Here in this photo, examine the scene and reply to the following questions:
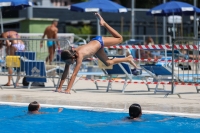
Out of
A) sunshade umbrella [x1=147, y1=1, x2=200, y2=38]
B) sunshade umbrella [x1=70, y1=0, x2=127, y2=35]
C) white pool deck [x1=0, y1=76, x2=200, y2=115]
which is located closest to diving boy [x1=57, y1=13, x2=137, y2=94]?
white pool deck [x1=0, y1=76, x2=200, y2=115]

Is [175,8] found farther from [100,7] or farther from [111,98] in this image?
[111,98]

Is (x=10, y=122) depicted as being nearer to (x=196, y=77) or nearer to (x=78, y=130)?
(x=78, y=130)

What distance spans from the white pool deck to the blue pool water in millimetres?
507

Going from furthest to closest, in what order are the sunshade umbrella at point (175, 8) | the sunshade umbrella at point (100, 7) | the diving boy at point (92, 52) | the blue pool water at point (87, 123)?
the sunshade umbrella at point (175, 8), the sunshade umbrella at point (100, 7), the diving boy at point (92, 52), the blue pool water at point (87, 123)

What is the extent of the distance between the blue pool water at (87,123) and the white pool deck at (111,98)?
0.51 metres

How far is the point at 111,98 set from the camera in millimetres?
11727

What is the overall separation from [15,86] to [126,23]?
2424 cm

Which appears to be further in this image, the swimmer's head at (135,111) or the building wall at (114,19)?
the building wall at (114,19)

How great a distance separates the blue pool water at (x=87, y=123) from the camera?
28.3ft

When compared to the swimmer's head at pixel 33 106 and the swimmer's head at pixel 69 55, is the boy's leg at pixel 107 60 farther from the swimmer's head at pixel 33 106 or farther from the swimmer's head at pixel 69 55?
the swimmer's head at pixel 33 106

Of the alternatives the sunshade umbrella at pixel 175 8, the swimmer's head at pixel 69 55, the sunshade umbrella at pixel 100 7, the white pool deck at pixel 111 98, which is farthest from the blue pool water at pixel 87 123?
the sunshade umbrella at pixel 175 8

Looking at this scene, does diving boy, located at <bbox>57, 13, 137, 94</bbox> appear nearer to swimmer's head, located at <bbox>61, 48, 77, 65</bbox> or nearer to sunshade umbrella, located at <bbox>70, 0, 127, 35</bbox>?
swimmer's head, located at <bbox>61, 48, 77, 65</bbox>

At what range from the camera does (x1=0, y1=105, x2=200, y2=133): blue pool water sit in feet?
28.3

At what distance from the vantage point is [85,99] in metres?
11.5
